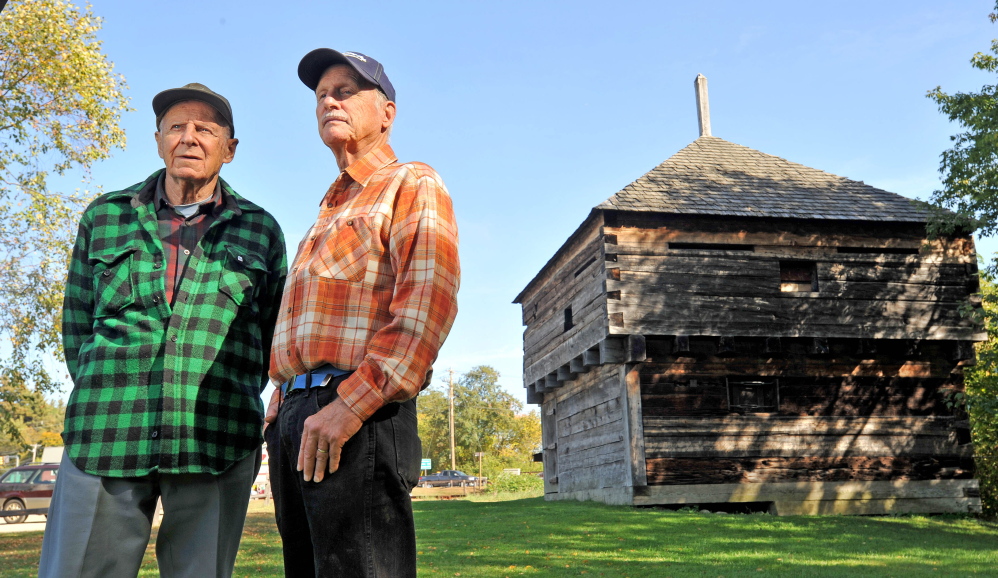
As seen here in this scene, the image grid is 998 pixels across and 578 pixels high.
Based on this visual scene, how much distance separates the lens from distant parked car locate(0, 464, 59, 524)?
25406 mm

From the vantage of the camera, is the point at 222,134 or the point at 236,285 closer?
the point at 236,285

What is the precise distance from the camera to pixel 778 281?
1708cm

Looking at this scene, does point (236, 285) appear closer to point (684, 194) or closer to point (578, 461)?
point (684, 194)

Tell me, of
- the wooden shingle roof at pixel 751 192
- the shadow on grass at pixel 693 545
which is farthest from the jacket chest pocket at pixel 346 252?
the wooden shingle roof at pixel 751 192

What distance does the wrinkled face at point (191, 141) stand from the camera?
3170 mm

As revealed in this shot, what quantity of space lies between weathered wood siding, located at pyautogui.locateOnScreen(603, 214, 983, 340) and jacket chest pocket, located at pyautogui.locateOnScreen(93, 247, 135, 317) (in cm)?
1372

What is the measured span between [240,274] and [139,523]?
0.96m

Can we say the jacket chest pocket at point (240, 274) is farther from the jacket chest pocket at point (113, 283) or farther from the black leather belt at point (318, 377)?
the black leather belt at point (318, 377)

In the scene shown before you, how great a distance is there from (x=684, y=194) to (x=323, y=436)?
16.4 m

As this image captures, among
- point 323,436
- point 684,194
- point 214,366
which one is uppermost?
point 684,194

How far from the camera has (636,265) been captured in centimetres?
1680

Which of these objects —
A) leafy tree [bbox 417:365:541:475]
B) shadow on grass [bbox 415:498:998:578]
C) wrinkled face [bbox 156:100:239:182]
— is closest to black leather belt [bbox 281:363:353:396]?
wrinkled face [bbox 156:100:239:182]

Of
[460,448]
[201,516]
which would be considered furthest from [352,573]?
[460,448]

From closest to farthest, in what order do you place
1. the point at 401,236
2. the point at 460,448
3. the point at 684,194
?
the point at 401,236 → the point at 684,194 → the point at 460,448
